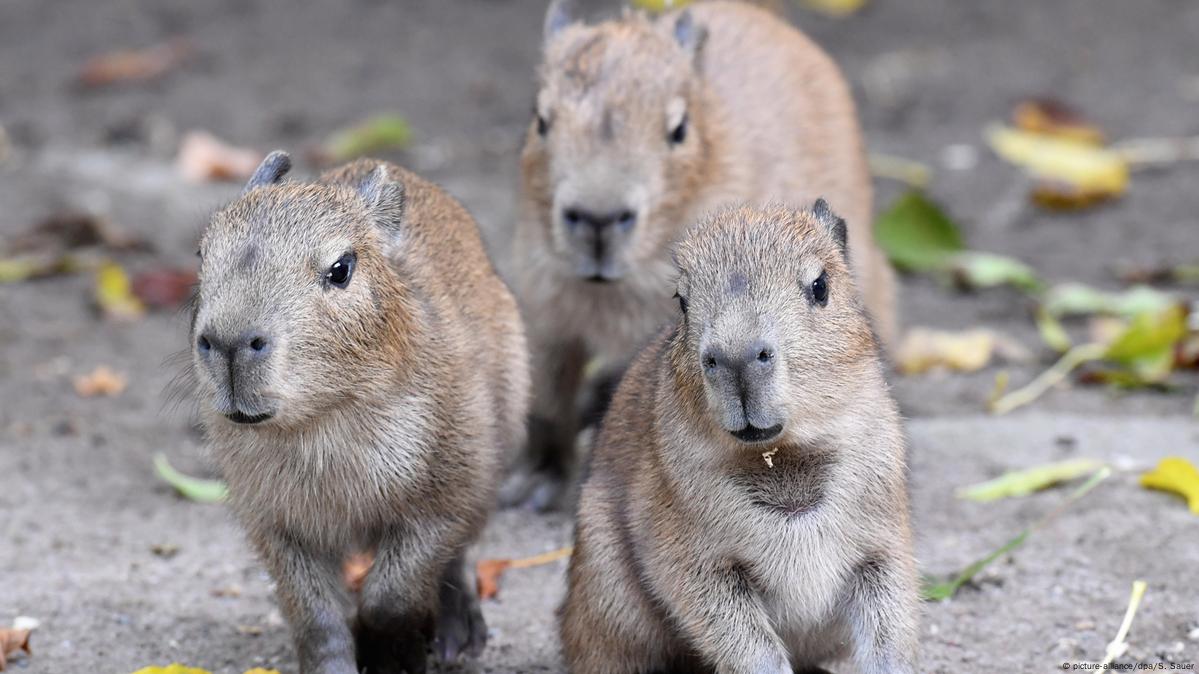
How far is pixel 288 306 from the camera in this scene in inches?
182

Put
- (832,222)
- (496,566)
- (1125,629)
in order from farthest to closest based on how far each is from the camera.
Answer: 1. (496,566)
2. (1125,629)
3. (832,222)

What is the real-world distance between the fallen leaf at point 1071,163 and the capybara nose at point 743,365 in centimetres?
663

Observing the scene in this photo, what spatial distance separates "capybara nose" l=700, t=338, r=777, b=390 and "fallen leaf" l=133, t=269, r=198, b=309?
18.1 feet

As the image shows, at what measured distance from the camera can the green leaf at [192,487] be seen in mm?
6780

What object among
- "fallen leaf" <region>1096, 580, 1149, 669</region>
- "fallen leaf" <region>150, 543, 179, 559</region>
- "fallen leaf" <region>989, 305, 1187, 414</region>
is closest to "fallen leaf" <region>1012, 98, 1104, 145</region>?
"fallen leaf" <region>989, 305, 1187, 414</region>

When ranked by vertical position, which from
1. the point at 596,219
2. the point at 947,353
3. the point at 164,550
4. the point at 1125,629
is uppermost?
the point at 596,219

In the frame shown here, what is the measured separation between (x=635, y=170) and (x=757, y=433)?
2849mm

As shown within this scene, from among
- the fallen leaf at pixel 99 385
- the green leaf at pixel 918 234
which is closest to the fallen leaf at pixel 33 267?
the fallen leaf at pixel 99 385

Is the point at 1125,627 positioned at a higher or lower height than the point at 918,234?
higher

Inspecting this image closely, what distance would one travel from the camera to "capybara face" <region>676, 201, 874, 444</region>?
4.12 m

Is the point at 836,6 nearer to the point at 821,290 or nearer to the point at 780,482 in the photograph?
the point at 821,290

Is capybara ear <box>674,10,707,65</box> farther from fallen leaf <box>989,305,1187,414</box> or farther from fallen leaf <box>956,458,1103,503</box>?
fallen leaf <box>956,458,1103,503</box>

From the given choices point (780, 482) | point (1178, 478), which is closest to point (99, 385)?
point (780, 482)

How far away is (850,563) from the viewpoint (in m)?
4.51
